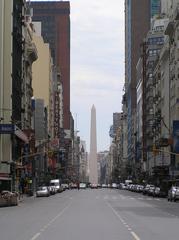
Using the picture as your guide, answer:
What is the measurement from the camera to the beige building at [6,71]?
333 feet

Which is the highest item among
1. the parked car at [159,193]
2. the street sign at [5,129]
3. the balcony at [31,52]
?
the balcony at [31,52]

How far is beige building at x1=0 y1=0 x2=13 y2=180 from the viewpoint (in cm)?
10156

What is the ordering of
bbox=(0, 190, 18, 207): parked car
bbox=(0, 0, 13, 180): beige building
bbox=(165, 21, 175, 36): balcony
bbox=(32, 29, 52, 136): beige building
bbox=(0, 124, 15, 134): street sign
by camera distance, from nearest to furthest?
1. bbox=(0, 190, 18, 207): parked car
2. bbox=(0, 124, 15, 134): street sign
3. bbox=(0, 0, 13, 180): beige building
4. bbox=(165, 21, 175, 36): balcony
5. bbox=(32, 29, 52, 136): beige building

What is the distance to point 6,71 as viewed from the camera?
105m

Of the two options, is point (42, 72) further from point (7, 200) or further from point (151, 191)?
point (7, 200)

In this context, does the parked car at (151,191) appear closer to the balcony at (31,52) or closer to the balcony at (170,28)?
the balcony at (170,28)

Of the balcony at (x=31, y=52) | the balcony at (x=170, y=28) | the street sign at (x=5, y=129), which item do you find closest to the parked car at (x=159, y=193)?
the street sign at (x=5, y=129)

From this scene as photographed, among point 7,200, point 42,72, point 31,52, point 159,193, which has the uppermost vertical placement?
point 42,72

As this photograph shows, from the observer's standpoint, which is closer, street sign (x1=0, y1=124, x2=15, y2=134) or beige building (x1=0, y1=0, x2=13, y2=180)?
street sign (x1=0, y1=124, x2=15, y2=134)

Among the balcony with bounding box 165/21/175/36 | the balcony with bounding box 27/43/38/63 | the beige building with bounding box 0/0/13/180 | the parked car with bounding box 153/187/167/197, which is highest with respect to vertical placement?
the balcony with bounding box 165/21/175/36

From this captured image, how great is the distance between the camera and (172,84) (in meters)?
126

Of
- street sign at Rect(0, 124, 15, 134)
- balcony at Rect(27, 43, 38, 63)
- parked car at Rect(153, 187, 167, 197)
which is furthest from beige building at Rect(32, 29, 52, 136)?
street sign at Rect(0, 124, 15, 134)

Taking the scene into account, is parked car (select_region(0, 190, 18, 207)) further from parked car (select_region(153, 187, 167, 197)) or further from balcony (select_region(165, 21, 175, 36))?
balcony (select_region(165, 21, 175, 36))

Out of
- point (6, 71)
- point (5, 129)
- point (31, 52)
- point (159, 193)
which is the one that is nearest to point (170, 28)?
point (31, 52)
